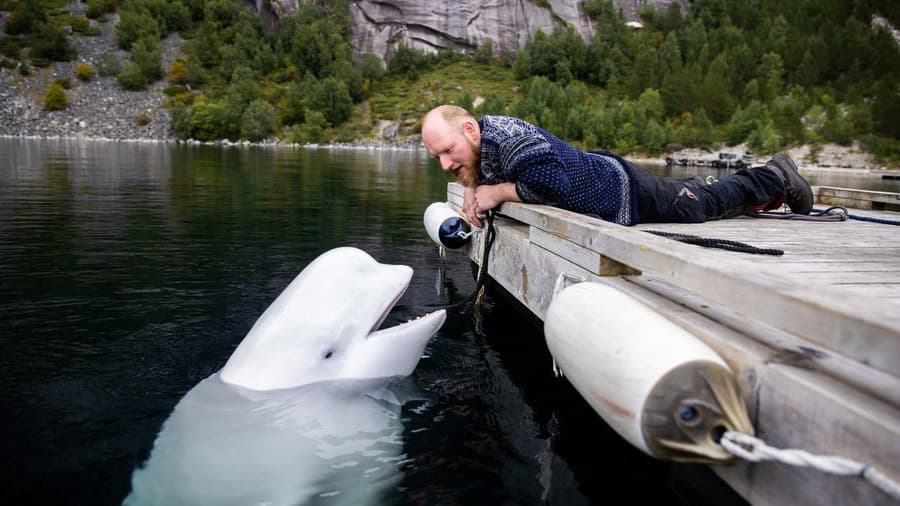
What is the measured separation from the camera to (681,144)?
89.2 metres

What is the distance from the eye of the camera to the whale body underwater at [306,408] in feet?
9.75

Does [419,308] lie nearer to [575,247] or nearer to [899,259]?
[575,247]

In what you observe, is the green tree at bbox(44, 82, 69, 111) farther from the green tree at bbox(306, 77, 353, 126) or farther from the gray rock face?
the gray rock face

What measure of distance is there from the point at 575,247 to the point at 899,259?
1951mm

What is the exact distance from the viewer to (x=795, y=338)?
222cm

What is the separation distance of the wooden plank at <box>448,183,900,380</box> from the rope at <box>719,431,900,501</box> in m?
0.30

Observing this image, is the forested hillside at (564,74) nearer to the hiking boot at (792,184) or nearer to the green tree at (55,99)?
the green tree at (55,99)

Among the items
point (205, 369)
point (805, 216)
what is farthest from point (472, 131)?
point (805, 216)

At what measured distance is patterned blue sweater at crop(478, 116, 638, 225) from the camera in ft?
15.4

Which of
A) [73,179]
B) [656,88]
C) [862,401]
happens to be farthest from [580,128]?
[862,401]

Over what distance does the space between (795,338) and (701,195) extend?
385cm

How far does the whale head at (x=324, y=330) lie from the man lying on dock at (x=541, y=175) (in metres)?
1.48

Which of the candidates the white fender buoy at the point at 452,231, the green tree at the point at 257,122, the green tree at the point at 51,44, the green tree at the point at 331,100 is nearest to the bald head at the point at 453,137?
the white fender buoy at the point at 452,231

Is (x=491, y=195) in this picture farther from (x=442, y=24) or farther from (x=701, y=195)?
(x=442, y=24)
